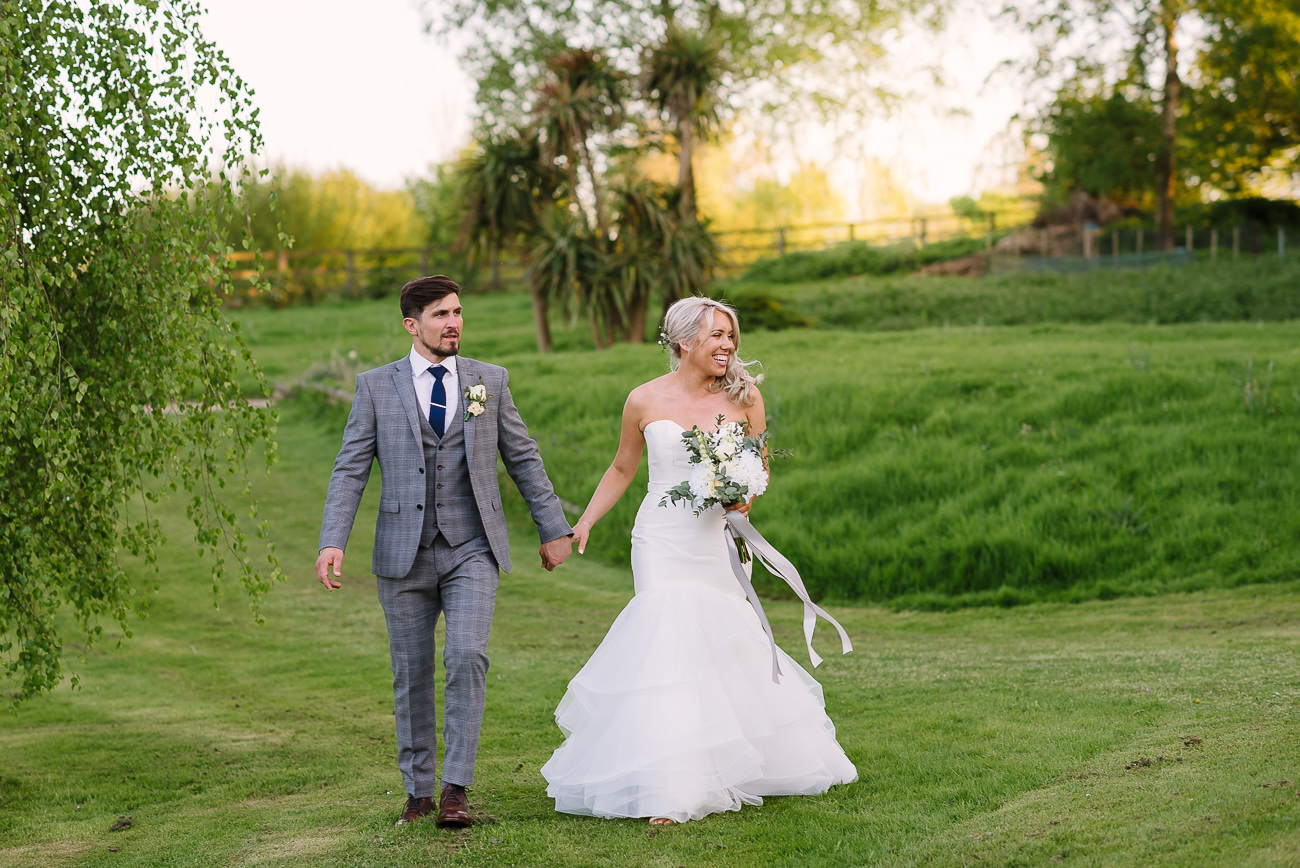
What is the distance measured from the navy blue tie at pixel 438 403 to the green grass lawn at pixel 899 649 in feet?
5.32

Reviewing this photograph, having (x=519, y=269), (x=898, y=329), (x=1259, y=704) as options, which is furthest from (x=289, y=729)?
(x=519, y=269)

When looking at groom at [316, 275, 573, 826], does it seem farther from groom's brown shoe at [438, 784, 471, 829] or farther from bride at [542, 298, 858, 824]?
bride at [542, 298, 858, 824]

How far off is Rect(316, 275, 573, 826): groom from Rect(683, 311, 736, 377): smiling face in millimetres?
959

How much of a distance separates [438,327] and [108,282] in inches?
76.9

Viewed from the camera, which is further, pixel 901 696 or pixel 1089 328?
pixel 1089 328

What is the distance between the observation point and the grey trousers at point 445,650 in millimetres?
4934

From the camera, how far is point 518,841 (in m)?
Answer: 4.71

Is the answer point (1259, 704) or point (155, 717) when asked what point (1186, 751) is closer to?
point (1259, 704)

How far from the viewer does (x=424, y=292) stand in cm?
507

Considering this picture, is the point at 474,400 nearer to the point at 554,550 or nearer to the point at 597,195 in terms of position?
the point at 554,550

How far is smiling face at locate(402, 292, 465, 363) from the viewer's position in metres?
5.09

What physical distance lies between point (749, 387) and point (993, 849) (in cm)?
228

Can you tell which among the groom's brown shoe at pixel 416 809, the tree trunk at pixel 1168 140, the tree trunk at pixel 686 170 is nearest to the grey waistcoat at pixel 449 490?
the groom's brown shoe at pixel 416 809

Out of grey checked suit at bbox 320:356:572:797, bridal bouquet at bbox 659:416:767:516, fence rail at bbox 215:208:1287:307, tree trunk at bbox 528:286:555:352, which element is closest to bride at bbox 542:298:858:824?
bridal bouquet at bbox 659:416:767:516
